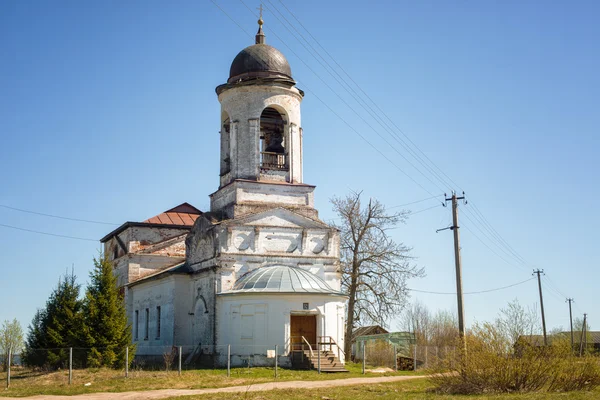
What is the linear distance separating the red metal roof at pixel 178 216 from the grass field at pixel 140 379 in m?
14.9

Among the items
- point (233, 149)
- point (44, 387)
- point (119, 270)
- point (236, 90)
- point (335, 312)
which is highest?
point (236, 90)

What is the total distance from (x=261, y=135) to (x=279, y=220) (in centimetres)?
463

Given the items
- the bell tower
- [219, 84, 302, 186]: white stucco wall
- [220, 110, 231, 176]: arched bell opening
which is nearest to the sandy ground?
the bell tower

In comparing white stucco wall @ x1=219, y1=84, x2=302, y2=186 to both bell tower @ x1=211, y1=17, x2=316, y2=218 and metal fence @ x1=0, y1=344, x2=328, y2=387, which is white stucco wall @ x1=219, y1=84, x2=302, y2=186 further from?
metal fence @ x1=0, y1=344, x2=328, y2=387

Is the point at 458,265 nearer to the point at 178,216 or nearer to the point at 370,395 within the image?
the point at 370,395

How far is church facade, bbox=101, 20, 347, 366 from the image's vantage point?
92.3 ft

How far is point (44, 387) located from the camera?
21703 mm

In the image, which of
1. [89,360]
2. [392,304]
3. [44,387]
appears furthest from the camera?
[392,304]

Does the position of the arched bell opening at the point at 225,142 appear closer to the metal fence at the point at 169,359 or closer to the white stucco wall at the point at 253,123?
the white stucco wall at the point at 253,123

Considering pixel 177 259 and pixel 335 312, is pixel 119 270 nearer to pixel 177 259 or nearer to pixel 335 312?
pixel 177 259

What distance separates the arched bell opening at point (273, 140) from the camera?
3241 centimetres

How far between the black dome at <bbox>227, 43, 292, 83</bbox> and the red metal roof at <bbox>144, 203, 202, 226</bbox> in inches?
435

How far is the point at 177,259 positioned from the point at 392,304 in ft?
38.9

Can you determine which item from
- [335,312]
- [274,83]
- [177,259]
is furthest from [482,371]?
[177,259]
